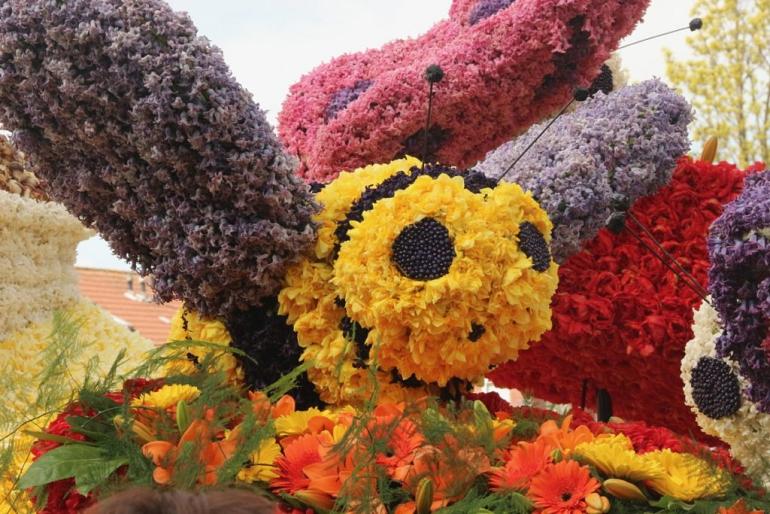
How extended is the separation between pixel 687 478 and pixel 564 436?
25 cm

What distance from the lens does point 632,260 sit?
2.83 metres

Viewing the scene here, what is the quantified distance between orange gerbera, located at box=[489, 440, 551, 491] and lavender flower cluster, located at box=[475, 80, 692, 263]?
1.02 m

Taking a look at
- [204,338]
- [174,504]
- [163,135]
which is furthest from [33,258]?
[174,504]

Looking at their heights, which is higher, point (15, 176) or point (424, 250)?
point (15, 176)

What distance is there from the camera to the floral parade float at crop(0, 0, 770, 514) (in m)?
1.70

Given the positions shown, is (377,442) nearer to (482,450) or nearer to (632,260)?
(482,450)

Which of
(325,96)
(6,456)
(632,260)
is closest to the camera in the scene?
(6,456)

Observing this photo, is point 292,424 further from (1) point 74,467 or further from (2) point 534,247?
(2) point 534,247

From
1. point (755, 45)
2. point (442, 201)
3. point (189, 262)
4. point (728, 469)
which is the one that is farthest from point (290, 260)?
point (755, 45)

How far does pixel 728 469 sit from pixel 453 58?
1.71 metres

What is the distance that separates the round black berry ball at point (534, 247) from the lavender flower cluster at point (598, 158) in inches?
17.4

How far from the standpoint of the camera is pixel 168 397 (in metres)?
1.83

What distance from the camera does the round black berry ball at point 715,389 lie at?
2.27 m

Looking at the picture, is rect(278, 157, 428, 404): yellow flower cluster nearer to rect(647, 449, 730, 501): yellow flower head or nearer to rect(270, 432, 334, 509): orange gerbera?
rect(270, 432, 334, 509): orange gerbera
